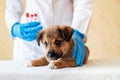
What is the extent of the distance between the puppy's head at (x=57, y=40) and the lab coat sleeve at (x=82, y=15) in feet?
0.55

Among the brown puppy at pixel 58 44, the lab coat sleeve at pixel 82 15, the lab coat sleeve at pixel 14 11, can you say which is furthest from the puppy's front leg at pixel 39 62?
the lab coat sleeve at pixel 14 11

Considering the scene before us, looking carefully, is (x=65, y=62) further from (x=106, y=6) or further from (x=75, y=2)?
(x=106, y=6)

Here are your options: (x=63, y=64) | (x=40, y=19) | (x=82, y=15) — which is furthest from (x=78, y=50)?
(x=40, y=19)

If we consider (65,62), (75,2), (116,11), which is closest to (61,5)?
(75,2)

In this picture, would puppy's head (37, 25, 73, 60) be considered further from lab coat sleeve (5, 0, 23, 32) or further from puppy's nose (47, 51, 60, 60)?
lab coat sleeve (5, 0, 23, 32)

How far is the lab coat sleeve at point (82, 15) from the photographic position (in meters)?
0.93

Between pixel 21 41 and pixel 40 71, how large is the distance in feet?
1.26

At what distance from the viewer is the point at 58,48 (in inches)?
29.7

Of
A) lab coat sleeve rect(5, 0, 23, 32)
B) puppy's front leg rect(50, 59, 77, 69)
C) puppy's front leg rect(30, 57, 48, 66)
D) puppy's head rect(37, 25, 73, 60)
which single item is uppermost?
lab coat sleeve rect(5, 0, 23, 32)

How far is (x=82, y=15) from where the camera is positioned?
0.95 meters

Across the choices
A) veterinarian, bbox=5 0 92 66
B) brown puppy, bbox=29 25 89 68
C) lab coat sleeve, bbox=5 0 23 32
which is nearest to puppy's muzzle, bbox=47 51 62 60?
brown puppy, bbox=29 25 89 68

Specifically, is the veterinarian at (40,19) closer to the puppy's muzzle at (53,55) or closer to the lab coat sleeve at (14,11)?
the lab coat sleeve at (14,11)

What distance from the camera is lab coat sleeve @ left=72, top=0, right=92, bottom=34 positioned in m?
0.93

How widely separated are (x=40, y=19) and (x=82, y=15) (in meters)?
0.18
